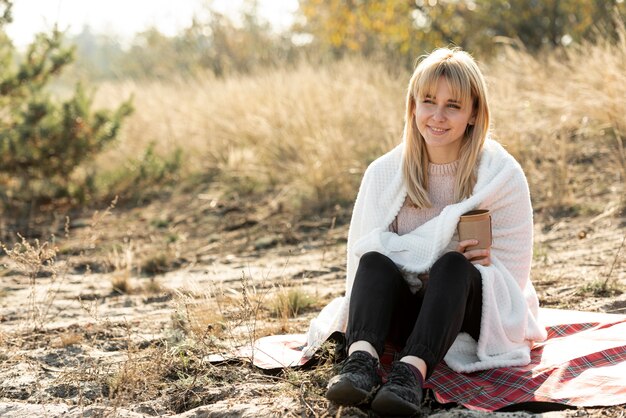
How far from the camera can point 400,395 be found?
267cm

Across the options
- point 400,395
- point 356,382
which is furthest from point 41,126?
point 400,395

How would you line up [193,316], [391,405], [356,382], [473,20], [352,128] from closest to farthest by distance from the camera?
[391,405], [356,382], [193,316], [352,128], [473,20]

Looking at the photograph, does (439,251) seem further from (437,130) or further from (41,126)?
(41,126)

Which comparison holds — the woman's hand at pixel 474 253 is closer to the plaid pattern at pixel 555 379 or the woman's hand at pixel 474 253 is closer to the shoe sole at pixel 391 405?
the plaid pattern at pixel 555 379

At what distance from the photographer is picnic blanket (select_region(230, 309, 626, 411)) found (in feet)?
9.50

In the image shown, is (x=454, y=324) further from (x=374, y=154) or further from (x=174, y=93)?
(x=174, y=93)

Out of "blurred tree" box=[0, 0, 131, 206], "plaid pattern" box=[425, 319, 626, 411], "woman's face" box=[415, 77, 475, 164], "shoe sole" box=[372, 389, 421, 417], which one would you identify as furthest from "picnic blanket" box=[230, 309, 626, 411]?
"blurred tree" box=[0, 0, 131, 206]

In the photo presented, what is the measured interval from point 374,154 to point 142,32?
51.6 ft

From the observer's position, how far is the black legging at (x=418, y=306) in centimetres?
293

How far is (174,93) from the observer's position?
1130cm

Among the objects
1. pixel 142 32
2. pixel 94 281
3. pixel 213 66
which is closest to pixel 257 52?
pixel 213 66

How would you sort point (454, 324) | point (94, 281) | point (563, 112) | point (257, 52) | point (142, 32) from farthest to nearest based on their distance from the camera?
point (142, 32), point (257, 52), point (563, 112), point (94, 281), point (454, 324)

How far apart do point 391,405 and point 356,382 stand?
16 centimetres

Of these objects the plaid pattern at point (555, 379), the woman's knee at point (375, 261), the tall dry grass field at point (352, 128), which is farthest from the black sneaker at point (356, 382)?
the tall dry grass field at point (352, 128)
